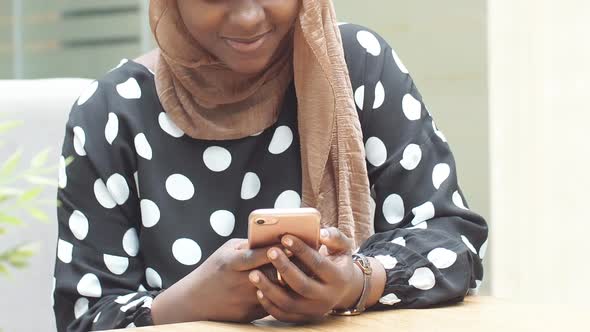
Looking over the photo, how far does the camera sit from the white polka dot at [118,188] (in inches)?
68.9

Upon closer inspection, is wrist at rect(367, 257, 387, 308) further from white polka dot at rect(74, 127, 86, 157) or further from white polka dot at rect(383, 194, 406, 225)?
white polka dot at rect(74, 127, 86, 157)

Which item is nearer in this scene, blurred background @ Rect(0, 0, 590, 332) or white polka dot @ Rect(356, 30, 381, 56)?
white polka dot @ Rect(356, 30, 381, 56)

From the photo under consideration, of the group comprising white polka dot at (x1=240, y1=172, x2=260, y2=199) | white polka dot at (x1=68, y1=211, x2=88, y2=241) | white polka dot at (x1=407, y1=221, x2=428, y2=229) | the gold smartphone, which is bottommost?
white polka dot at (x1=407, y1=221, x2=428, y2=229)

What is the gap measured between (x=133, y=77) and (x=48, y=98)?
29cm

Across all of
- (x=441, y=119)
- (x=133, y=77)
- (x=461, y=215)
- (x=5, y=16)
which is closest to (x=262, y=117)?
(x=133, y=77)

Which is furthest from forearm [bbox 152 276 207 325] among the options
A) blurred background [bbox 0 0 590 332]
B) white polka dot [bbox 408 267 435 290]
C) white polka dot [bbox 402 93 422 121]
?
blurred background [bbox 0 0 590 332]

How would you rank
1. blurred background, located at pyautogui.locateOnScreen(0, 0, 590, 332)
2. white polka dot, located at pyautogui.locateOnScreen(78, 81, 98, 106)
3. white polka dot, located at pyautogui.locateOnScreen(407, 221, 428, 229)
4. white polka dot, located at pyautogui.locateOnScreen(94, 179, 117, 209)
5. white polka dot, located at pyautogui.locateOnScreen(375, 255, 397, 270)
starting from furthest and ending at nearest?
blurred background, located at pyautogui.locateOnScreen(0, 0, 590, 332) → white polka dot, located at pyautogui.locateOnScreen(78, 81, 98, 106) → white polka dot, located at pyautogui.locateOnScreen(94, 179, 117, 209) → white polka dot, located at pyautogui.locateOnScreen(407, 221, 428, 229) → white polka dot, located at pyautogui.locateOnScreen(375, 255, 397, 270)

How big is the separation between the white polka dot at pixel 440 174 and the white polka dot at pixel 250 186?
301 mm

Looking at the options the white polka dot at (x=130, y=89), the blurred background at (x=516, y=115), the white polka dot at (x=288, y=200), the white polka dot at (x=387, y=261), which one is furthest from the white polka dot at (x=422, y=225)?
the blurred background at (x=516, y=115)

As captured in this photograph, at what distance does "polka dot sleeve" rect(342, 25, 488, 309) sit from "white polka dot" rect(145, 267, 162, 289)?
361 mm

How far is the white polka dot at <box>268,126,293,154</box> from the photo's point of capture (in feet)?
5.92

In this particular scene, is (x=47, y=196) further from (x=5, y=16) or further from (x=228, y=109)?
(x=5, y=16)

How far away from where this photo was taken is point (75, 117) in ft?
5.99

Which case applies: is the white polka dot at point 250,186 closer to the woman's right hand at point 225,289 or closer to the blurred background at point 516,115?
the woman's right hand at point 225,289
